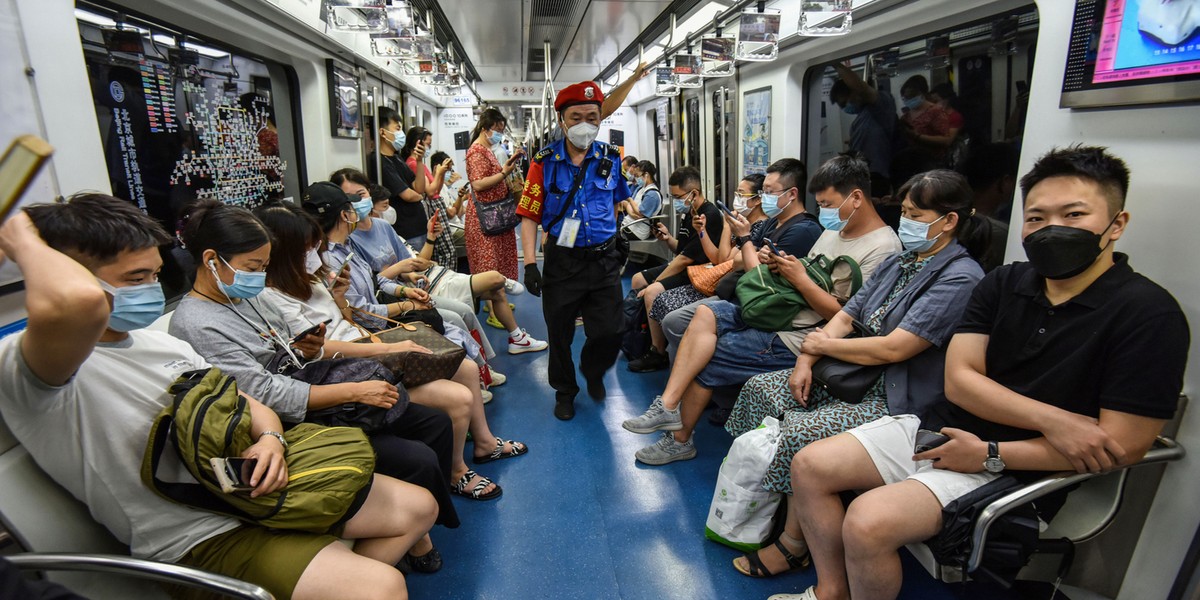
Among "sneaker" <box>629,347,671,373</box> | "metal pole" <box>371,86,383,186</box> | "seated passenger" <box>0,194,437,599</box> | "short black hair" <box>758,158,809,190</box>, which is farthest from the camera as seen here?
"metal pole" <box>371,86,383,186</box>

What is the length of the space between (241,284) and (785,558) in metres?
2.31

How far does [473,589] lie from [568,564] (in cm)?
40

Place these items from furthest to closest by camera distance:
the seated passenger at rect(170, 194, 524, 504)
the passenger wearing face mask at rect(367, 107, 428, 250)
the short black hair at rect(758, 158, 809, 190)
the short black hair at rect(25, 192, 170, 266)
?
the passenger wearing face mask at rect(367, 107, 428, 250) < the short black hair at rect(758, 158, 809, 190) < the seated passenger at rect(170, 194, 524, 504) < the short black hair at rect(25, 192, 170, 266)

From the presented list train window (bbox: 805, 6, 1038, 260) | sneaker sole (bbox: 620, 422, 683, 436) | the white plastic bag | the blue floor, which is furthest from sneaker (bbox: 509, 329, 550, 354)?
train window (bbox: 805, 6, 1038, 260)

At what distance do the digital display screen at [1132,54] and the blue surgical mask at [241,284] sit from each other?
303cm

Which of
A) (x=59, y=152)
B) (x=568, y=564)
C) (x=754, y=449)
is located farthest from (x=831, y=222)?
(x=59, y=152)

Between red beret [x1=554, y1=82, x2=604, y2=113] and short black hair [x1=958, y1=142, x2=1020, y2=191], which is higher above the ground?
red beret [x1=554, y1=82, x2=604, y2=113]

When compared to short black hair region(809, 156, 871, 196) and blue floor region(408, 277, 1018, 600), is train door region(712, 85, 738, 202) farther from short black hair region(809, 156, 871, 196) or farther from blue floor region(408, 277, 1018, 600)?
blue floor region(408, 277, 1018, 600)

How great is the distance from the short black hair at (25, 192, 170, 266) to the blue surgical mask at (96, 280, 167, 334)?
85mm

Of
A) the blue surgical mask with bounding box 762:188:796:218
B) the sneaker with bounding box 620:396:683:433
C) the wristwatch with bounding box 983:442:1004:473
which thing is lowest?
the sneaker with bounding box 620:396:683:433

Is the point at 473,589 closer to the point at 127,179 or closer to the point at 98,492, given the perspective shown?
the point at 98,492

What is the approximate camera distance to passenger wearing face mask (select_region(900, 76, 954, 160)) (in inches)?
131

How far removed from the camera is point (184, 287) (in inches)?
110

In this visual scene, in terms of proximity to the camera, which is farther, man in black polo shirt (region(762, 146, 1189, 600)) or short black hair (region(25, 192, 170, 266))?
man in black polo shirt (region(762, 146, 1189, 600))
